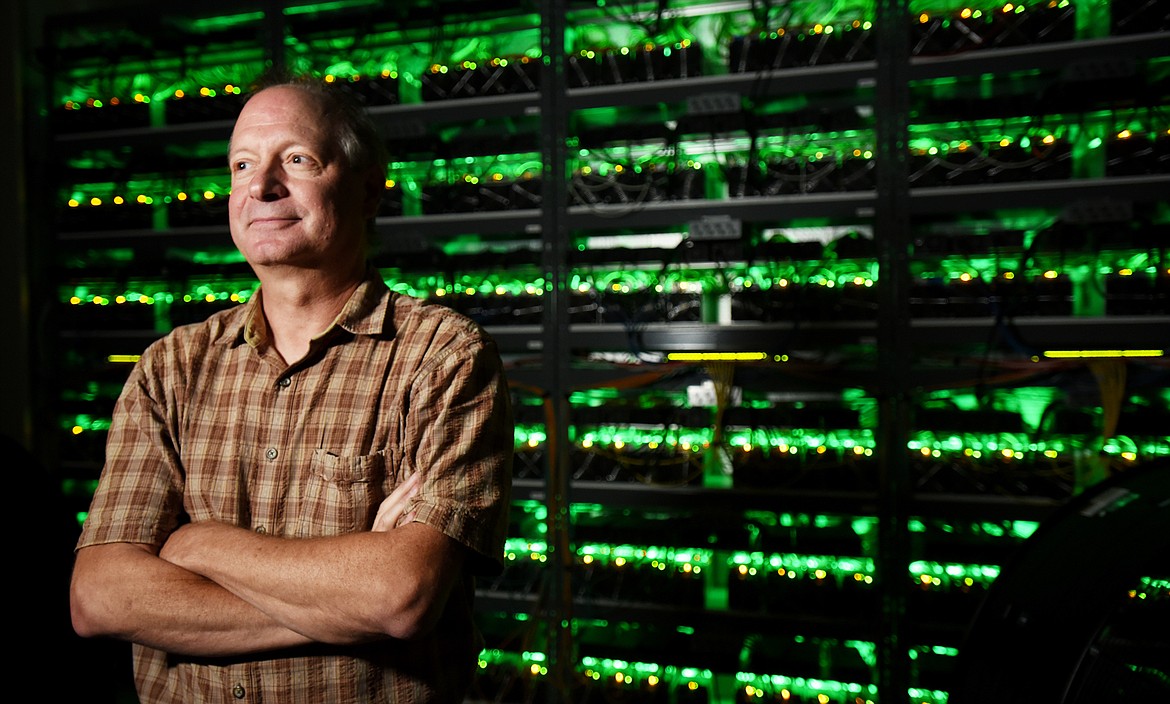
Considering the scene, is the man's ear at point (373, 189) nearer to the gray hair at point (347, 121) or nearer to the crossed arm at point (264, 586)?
the gray hair at point (347, 121)

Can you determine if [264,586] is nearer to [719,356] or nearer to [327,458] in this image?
[327,458]

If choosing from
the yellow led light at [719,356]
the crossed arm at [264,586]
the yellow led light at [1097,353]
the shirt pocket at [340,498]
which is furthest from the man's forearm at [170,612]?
the yellow led light at [1097,353]

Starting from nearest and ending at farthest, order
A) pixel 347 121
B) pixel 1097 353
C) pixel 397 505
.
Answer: pixel 397 505
pixel 347 121
pixel 1097 353

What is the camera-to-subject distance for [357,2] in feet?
9.32

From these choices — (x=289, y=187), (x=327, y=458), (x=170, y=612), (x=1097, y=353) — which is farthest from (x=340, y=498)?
(x=1097, y=353)

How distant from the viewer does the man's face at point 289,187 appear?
1114mm

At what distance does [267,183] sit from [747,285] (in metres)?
1.79

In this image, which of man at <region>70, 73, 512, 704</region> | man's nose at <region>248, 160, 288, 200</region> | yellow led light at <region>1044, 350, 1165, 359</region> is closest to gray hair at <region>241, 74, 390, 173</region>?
man at <region>70, 73, 512, 704</region>

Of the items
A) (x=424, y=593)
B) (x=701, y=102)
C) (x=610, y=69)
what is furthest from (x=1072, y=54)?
(x=424, y=593)

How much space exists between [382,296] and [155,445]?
41 centimetres

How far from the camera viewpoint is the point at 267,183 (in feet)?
3.66

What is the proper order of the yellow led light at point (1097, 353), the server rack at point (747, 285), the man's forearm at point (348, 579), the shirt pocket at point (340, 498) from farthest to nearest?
the server rack at point (747, 285), the yellow led light at point (1097, 353), the shirt pocket at point (340, 498), the man's forearm at point (348, 579)

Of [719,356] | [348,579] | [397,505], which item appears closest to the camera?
[348,579]

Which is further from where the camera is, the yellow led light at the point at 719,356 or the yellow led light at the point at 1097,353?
the yellow led light at the point at 719,356
